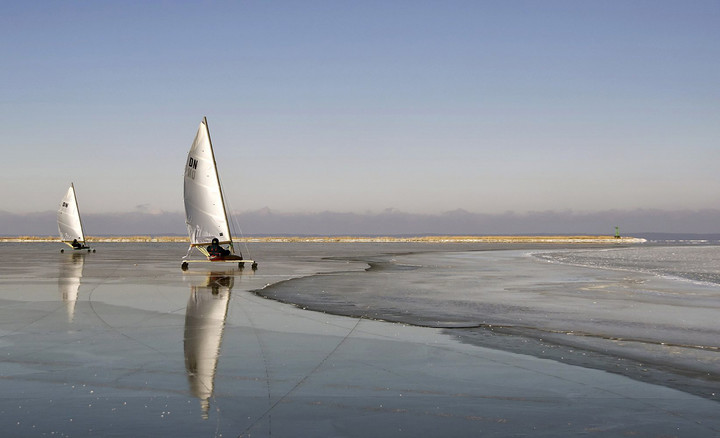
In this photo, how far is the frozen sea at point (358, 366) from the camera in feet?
25.7

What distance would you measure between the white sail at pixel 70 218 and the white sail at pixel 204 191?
50279 mm

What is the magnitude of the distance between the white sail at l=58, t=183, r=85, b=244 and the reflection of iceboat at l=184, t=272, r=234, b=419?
66306 mm

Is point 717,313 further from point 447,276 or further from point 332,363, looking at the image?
point 447,276

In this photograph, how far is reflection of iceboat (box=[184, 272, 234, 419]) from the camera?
9641 millimetres

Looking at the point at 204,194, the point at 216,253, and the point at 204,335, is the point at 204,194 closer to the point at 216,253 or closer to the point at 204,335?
the point at 216,253

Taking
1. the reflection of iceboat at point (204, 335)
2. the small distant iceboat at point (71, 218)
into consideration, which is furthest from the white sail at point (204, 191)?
the small distant iceboat at point (71, 218)

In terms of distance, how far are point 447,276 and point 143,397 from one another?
2729cm

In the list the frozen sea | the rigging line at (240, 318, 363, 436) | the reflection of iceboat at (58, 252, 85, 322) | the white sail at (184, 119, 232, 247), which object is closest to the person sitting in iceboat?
the white sail at (184, 119, 232, 247)

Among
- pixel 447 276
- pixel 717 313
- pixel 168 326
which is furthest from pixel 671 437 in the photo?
pixel 447 276

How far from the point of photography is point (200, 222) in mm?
43125

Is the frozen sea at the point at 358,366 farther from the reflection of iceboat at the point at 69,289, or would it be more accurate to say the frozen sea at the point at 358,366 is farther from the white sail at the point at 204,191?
the white sail at the point at 204,191

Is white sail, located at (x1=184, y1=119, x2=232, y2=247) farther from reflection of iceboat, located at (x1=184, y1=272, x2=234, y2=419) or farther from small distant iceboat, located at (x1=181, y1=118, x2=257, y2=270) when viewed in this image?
reflection of iceboat, located at (x1=184, y1=272, x2=234, y2=419)

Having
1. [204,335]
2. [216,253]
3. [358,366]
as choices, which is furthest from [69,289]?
[358,366]

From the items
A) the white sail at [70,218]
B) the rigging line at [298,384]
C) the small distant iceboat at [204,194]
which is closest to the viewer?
the rigging line at [298,384]
